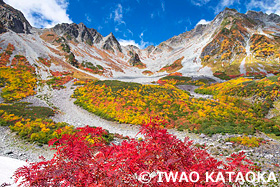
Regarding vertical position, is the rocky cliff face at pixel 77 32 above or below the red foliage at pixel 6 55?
above

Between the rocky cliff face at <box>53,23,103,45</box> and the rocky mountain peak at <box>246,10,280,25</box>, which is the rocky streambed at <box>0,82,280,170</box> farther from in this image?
the rocky mountain peak at <box>246,10,280,25</box>

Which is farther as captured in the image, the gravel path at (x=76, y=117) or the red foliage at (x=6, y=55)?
the red foliage at (x=6, y=55)

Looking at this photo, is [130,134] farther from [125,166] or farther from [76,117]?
[125,166]

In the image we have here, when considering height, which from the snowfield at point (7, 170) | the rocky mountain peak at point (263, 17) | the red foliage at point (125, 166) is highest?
the rocky mountain peak at point (263, 17)

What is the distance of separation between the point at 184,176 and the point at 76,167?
2.79m

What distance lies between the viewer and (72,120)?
16.9m

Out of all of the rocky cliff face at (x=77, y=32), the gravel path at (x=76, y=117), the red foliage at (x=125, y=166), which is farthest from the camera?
the rocky cliff face at (x=77, y=32)

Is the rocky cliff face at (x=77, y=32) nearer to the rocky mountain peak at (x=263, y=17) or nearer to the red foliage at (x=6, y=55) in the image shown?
the red foliage at (x=6, y=55)

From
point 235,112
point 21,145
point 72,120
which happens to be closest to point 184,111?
point 235,112

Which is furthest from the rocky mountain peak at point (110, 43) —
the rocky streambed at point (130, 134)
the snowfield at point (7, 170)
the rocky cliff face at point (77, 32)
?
the snowfield at point (7, 170)

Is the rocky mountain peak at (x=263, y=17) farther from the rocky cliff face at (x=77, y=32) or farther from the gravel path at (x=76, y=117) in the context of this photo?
the rocky cliff face at (x=77, y=32)

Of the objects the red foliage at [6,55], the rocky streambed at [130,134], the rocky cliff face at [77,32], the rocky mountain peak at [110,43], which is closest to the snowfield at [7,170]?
the rocky streambed at [130,134]

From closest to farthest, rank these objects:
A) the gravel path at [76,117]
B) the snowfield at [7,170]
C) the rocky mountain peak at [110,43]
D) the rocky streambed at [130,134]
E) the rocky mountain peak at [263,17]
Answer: the snowfield at [7,170]
the rocky streambed at [130,134]
the gravel path at [76,117]
the rocky mountain peak at [263,17]
the rocky mountain peak at [110,43]

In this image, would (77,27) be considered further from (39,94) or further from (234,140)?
(234,140)
